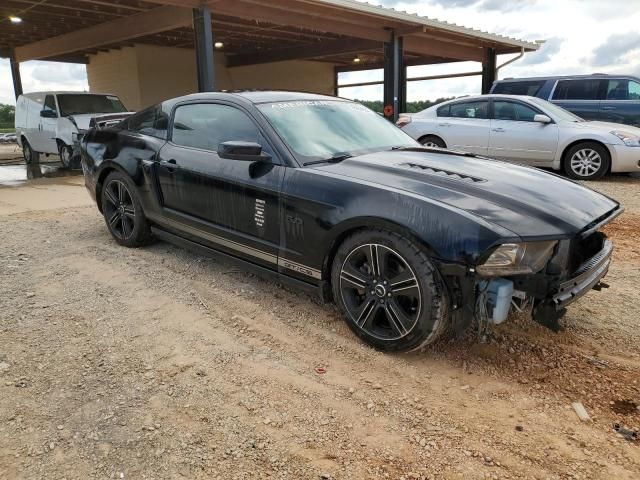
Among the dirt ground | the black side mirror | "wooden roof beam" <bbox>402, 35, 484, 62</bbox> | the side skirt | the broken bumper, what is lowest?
the dirt ground

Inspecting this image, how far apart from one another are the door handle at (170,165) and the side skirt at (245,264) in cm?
56

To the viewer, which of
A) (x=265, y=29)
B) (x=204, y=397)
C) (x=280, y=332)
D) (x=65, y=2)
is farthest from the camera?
(x=265, y=29)

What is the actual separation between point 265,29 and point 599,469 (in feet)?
48.1

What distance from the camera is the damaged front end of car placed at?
8.48 ft

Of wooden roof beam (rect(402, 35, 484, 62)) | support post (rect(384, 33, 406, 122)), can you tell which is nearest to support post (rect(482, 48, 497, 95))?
wooden roof beam (rect(402, 35, 484, 62))

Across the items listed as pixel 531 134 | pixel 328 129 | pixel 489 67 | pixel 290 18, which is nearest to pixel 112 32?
pixel 290 18

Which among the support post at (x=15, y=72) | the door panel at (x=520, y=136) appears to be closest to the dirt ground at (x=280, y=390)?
the door panel at (x=520, y=136)

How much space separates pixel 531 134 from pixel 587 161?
3.29 feet

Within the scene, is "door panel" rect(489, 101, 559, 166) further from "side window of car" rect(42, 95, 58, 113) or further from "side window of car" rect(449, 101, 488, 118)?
"side window of car" rect(42, 95, 58, 113)

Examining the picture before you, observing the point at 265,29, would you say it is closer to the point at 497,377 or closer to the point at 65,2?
the point at 65,2

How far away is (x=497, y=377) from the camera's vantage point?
2.75m

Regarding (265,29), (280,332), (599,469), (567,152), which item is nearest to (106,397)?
(280,332)

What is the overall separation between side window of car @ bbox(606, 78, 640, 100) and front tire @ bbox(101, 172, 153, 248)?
9.81m

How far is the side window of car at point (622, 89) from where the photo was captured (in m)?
10.4
